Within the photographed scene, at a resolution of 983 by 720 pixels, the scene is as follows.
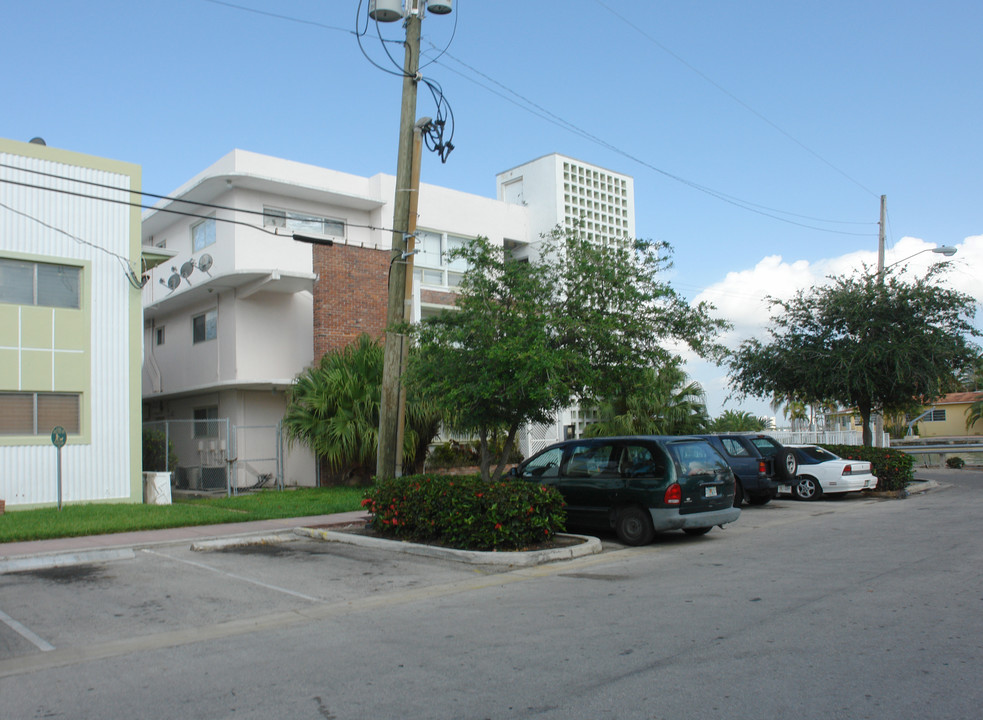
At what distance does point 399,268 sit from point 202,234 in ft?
43.8

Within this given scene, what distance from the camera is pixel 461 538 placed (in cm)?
1123

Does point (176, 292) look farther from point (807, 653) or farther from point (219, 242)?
point (807, 653)

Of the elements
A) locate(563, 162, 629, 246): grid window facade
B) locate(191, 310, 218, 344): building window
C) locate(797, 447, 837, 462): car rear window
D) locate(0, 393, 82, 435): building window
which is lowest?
locate(797, 447, 837, 462): car rear window

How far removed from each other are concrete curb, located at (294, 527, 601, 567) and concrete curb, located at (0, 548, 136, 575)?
125 inches

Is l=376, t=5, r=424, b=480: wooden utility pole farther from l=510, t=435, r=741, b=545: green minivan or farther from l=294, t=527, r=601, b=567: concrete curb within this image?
l=510, t=435, r=741, b=545: green minivan

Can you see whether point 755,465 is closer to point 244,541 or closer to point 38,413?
point 244,541

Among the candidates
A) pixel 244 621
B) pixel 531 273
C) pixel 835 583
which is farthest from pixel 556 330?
pixel 244 621

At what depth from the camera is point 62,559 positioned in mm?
11156

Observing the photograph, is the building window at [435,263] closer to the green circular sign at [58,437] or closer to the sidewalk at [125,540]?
the sidewalk at [125,540]

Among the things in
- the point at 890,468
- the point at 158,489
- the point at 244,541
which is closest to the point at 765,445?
the point at 890,468

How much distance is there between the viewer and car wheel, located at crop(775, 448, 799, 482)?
58.2 ft

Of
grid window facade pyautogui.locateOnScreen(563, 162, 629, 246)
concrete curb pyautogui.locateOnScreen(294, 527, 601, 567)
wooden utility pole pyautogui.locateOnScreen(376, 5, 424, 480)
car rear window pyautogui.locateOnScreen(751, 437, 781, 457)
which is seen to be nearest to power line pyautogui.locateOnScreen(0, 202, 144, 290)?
wooden utility pole pyautogui.locateOnScreen(376, 5, 424, 480)

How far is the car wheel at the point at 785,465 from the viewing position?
58.2 feet

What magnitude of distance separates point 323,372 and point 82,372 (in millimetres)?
5647
